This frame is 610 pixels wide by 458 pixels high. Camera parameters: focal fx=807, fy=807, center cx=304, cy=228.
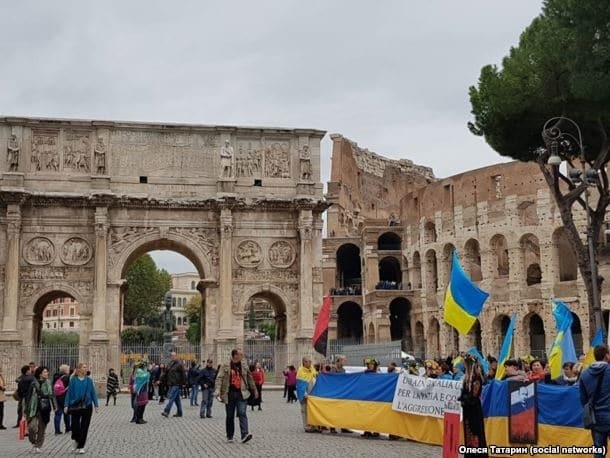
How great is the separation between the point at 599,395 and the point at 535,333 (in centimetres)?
3318

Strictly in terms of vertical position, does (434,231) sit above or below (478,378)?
above

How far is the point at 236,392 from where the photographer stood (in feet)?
39.5

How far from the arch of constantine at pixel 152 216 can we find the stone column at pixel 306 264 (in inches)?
1.5

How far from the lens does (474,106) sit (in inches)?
730

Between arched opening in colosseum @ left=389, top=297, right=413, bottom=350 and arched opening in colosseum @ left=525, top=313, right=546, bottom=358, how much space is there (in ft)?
29.3

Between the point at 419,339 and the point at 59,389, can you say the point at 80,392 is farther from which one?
the point at 419,339

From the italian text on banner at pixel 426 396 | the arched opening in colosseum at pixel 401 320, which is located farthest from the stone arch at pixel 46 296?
the arched opening in colosseum at pixel 401 320

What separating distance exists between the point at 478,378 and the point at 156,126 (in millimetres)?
21942

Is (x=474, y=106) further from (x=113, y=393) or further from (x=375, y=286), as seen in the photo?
(x=375, y=286)

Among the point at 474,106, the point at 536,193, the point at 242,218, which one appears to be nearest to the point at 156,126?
the point at 242,218

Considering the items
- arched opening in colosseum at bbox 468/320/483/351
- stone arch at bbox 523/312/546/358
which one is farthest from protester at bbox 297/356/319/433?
arched opening in colosseum at bbox 468/320/483/351

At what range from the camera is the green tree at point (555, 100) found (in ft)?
45.5

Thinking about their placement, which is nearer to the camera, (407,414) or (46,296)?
(407,414)

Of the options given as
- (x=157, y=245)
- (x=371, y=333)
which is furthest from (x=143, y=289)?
(x=157, y=245)
